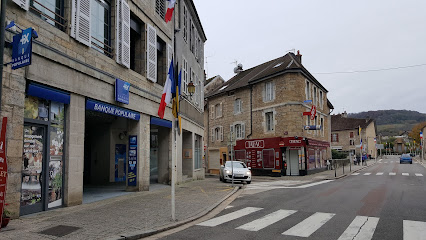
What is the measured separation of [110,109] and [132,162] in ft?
9.40

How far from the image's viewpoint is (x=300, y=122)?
2673cm

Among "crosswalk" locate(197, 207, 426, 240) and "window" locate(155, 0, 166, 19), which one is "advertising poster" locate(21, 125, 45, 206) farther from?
"window" locate(155, 0, 166, 19)

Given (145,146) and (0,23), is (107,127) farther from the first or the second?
(0,23)

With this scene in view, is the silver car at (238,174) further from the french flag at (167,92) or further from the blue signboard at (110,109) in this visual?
the french flag at (167,92)

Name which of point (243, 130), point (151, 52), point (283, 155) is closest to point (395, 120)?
point (243, 130)

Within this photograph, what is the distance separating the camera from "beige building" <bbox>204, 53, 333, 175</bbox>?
1051 inches

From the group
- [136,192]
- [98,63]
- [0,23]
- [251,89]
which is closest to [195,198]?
[136,192]

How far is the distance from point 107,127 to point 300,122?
17.1 m

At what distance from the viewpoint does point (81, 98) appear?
9469mm

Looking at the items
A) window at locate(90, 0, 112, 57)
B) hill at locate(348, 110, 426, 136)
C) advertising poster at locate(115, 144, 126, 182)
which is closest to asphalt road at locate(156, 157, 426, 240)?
window at locate(90, 0, 112, 57)

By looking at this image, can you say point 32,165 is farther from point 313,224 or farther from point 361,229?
point 361,229

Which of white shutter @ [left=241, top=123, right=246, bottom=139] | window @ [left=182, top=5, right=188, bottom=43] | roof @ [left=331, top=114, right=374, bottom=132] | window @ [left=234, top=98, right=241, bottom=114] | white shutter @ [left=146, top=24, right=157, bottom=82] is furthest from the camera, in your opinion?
roof @ [left=331, top=114, right=374, bottom=132]

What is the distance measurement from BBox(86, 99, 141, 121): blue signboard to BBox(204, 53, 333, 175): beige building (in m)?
14.4

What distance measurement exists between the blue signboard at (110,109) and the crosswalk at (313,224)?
5207 mm
